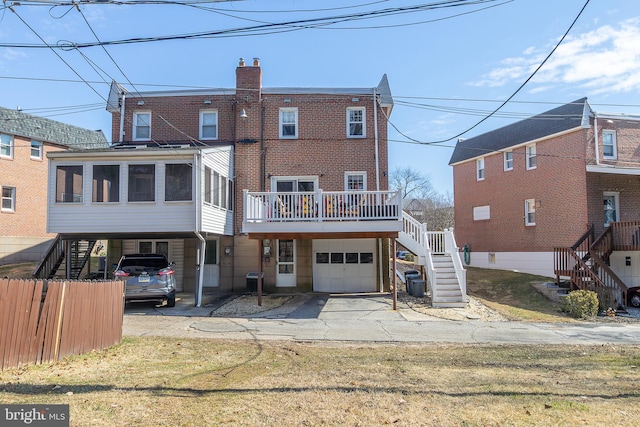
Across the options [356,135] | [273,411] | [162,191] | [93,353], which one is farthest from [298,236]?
[273,411]

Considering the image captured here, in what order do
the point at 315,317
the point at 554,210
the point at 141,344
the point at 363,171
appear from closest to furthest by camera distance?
the point at 141,344
the point at 315,317
the point at 363,171
the point at 554,210

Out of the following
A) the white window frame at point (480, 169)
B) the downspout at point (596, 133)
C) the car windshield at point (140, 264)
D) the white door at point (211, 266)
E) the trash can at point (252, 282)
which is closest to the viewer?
the car windshield at point (140, 264)

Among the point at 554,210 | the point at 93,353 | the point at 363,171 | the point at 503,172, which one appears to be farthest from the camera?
the point at 503,172

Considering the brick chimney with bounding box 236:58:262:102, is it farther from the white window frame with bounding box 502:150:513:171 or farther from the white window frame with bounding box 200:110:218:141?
the white window frame with bounding box 502:150:513:171

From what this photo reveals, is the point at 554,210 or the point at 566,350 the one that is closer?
the point at 566,350

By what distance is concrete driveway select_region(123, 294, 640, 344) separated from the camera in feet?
34.3

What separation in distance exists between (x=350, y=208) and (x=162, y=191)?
6.30 meters

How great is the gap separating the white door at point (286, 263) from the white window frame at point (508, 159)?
47.1ft

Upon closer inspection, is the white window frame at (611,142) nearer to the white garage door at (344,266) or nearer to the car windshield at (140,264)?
the white garage door at (344,266)

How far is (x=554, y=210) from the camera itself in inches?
859

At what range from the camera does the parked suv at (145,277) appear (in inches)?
537

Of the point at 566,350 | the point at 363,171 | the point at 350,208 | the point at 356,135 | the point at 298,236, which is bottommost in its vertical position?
the point at 566,350

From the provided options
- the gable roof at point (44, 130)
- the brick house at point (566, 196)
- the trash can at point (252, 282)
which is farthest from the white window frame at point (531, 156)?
the gable roof at point (44, 130)

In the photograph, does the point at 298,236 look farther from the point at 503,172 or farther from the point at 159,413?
the point at 503,172
